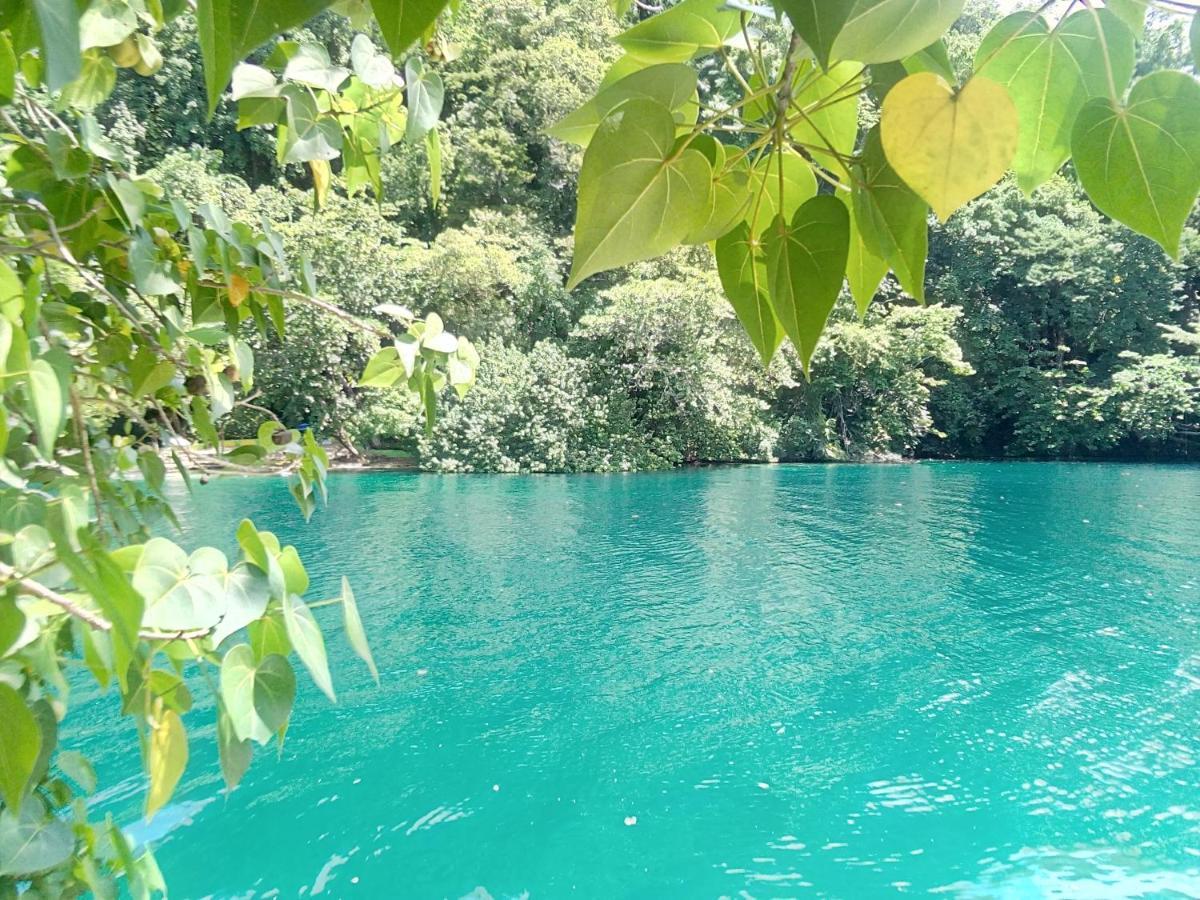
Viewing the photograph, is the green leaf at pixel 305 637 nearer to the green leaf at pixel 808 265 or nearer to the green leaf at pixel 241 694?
the green leaf at pixel 241 694

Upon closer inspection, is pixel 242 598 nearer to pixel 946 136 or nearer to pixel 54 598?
pixel 54 598

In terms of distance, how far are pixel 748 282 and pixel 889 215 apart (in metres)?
0.05

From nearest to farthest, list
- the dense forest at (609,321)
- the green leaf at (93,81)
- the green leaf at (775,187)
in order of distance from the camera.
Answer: the green leaf at (775,187)
the green leaf at (93,81)
the dense forest at (609,321)

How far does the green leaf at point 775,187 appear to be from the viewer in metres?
0.19

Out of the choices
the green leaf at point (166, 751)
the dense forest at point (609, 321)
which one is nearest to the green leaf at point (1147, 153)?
the green leaf at point (166, 751)

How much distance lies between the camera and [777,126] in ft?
0.51

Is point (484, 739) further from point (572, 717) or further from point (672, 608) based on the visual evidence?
point (672, 608)

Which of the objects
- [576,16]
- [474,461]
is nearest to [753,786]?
[474,461]

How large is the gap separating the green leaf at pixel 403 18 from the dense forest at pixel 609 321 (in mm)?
10301

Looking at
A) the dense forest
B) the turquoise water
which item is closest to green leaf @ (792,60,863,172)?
the turquoise water

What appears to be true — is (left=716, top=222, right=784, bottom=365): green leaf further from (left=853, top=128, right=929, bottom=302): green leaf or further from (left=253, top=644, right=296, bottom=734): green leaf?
(left=253, top=644, right=296, bottom=734): green leaf

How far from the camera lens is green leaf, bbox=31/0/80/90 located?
13 cm

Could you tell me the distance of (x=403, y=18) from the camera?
0.35ft

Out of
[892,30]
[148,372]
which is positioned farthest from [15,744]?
[148,372]
